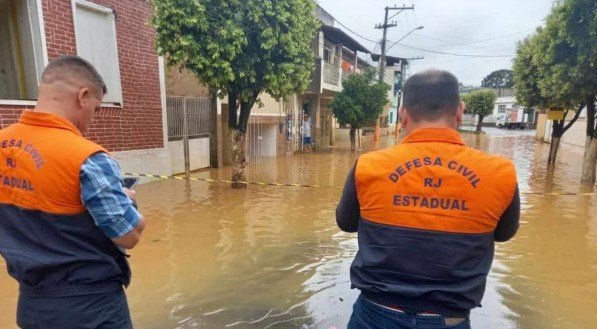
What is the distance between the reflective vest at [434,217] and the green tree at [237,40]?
6289 mm

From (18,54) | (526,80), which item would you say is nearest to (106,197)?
(18,54)

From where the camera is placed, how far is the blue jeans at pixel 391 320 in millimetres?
1574

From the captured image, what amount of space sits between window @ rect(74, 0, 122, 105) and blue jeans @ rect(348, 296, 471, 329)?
813cm

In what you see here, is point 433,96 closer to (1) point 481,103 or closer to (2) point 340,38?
(2) point 340,38

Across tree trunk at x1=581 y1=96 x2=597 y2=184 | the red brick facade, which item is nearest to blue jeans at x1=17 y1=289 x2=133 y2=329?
the red brick facade

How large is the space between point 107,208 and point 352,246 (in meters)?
4.33

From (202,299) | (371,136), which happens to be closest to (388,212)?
(202,299)

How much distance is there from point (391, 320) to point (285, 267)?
3.27 m

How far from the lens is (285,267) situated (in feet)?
15.7

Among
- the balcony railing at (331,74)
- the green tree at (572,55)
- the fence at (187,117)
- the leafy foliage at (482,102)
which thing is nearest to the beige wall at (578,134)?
the green tree at (572,55)

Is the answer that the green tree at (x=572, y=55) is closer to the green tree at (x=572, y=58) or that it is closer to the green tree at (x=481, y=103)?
the green tree at (x=572, y=58)

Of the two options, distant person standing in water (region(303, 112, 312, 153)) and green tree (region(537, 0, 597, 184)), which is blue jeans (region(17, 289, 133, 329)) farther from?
distant person standing in water (region(303, 112, 312, 153))

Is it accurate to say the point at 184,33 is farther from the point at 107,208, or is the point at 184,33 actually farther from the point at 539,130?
the point at 539,130

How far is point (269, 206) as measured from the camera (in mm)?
7867
